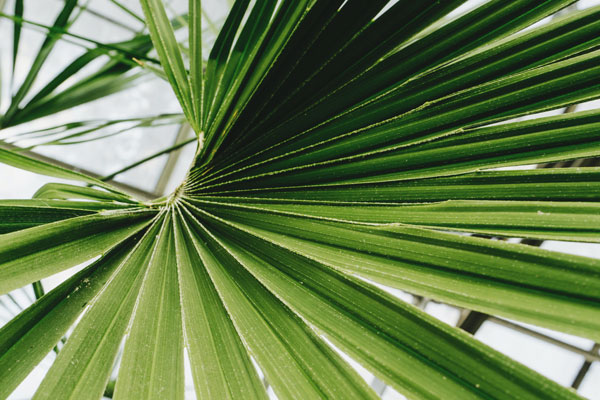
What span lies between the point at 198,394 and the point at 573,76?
1.85 ft

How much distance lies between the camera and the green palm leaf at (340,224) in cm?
44

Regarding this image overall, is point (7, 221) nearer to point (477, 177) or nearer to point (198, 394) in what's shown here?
point (198, 394)

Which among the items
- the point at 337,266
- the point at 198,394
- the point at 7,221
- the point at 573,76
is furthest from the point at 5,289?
the point at 573,76

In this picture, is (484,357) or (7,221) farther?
(7,221)

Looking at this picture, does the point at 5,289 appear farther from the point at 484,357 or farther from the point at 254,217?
the point at 484,357

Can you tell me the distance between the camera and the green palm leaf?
44cm

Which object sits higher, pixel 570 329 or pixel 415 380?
pixel 570 329

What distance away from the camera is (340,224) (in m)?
0.56

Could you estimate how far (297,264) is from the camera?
1.82 ft

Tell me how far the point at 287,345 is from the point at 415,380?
0.15 meters

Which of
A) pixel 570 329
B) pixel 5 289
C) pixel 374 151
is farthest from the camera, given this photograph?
pixel 374 151

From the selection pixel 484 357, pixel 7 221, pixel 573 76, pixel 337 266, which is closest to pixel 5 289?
pixel 7 221

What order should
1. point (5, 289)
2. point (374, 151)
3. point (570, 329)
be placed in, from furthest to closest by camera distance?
point (374, 151)
point (5, 289)
point (570, 329)

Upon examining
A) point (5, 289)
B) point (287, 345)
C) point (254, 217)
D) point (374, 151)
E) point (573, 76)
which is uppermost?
point (573, 76)
